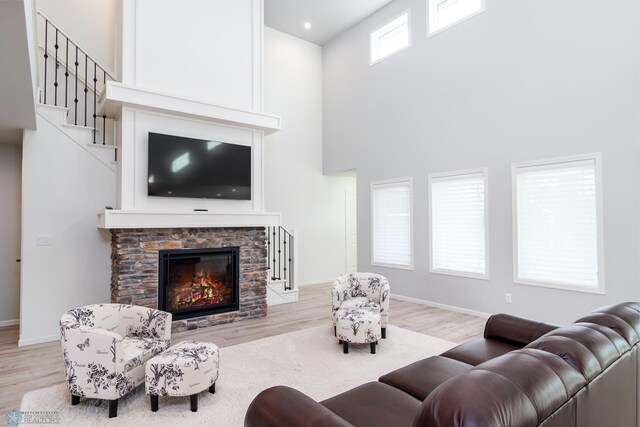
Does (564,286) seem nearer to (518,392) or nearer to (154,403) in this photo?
(518,392)

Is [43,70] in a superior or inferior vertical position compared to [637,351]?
superior

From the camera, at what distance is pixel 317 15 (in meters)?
7.20

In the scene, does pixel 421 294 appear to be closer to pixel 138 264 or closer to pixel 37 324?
pixel 138 264

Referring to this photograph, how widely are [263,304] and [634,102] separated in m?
5.36

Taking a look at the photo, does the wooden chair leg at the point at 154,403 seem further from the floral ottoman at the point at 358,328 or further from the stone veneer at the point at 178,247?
the stone veneer at the point at 178,247

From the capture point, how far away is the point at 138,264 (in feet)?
14.5

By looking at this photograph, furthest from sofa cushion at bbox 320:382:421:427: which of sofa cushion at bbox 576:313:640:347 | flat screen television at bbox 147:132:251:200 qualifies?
flat screen television at bbox 147:132:251:200

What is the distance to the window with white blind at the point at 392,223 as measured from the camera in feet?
21.1

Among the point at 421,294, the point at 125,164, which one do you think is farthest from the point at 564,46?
the point at 125,164

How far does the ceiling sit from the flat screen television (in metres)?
3.40

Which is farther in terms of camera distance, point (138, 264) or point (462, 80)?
point (462, 80)

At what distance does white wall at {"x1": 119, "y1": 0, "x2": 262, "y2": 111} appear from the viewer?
14.9 ft

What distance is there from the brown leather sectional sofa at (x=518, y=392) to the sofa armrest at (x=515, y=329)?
0.63 metres

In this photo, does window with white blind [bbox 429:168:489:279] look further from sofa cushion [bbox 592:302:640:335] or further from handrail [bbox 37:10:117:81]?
handrail [bbox 37:10:117:81]
